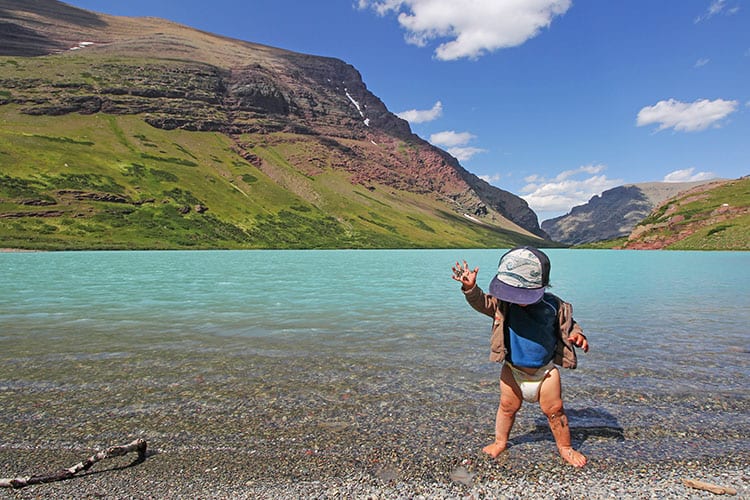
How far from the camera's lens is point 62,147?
18050 centimetres

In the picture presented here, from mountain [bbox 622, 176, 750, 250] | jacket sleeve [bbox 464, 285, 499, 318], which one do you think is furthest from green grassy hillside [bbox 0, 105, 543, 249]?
jacket sleeve [bbox 464, 285, 499, 318]

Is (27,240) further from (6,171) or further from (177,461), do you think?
(177,461)

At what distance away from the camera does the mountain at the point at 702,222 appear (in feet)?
428

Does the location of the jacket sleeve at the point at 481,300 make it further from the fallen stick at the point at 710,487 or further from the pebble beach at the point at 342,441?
the fallen stick at the point at 710,487

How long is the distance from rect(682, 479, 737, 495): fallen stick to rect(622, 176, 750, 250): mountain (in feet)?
485

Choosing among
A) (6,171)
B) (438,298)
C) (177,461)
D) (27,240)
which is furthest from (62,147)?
(177,461)

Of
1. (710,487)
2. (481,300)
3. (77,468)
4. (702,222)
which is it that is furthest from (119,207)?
(702,222)

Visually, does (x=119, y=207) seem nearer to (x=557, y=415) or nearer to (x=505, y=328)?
(x=505, y=328)

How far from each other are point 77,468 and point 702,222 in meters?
190

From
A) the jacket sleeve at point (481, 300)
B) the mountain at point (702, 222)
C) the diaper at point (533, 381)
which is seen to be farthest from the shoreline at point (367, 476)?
the mountain at point (702, 222)

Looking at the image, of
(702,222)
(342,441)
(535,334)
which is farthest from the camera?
(702,222)

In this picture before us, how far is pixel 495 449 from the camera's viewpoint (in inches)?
250

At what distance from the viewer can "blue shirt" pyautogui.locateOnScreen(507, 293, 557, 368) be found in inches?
248

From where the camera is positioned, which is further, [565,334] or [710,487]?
[565,334]
